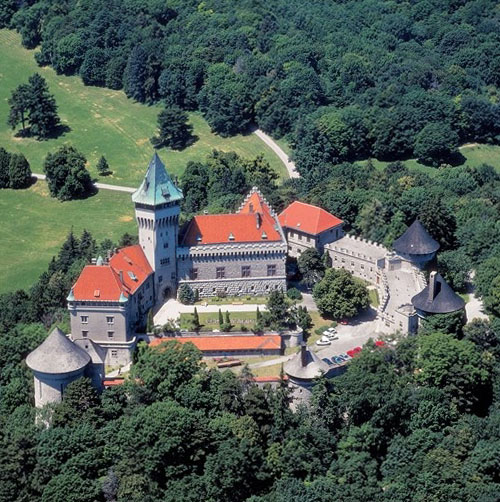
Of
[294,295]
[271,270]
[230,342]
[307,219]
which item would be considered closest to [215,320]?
[230,342]

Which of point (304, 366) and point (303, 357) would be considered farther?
point (303, 357)

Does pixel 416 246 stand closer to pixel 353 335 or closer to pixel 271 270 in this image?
pixel 353 335

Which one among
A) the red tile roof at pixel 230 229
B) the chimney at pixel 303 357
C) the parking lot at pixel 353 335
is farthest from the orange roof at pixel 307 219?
the chimney at pixel 303 357

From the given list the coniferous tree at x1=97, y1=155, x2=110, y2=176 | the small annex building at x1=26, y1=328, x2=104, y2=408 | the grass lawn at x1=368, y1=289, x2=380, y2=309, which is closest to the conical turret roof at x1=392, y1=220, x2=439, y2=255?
the grass lawn at x1=368, y1=289, x2=380, y2=309

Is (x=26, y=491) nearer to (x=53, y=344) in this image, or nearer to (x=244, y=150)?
(x=53, y=344)

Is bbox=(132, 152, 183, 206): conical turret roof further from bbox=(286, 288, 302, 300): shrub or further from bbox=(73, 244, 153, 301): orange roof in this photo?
bbox=(286, 288, 302, 300): shrub

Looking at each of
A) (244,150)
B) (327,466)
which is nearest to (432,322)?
(327,466)
